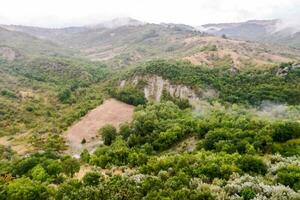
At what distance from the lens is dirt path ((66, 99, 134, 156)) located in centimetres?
11159

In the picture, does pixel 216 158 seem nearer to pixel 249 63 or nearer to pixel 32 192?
pixel 32 192

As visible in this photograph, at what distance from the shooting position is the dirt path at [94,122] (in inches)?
4393

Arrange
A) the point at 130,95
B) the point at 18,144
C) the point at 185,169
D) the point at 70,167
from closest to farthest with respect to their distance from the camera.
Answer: the point at 185,169, the point at 70,167, the point at 18,144, the point at 130,95

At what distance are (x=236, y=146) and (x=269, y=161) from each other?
11822 millimetres

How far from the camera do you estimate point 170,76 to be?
157m

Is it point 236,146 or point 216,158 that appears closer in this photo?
point 216,158

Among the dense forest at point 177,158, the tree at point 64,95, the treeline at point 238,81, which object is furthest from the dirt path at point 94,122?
the tree at point 64,95

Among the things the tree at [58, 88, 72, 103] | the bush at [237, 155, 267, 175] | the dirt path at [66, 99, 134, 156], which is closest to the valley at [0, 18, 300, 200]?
the bush at [237, 155, 267, 175]

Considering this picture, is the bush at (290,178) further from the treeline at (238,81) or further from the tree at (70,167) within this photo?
the treeline at (238,81)

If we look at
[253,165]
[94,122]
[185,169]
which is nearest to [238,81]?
[94,122]

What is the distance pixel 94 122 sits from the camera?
129m

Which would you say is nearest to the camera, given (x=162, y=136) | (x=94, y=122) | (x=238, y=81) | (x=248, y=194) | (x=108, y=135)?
(x=248, y=194)

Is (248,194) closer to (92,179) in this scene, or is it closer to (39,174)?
(92,179)

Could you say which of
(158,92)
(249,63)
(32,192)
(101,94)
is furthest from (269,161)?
(249,63)
